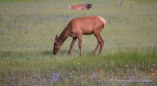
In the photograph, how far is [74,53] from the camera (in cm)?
1303

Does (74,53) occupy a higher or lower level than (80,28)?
lower

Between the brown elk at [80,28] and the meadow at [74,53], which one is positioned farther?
the brown elk at [80,28]

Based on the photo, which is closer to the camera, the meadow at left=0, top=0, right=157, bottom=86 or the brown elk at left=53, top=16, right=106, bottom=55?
the meadow at left=0, top=0, right=157, bottom=86

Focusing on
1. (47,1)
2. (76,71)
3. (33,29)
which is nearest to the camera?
(76,71)

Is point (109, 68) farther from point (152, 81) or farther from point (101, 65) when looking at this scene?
point (152, 81)

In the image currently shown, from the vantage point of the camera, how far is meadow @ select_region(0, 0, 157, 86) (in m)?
8.56

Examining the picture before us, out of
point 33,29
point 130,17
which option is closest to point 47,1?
point 130,17

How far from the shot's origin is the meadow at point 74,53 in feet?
28.1

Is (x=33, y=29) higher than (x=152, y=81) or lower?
lower

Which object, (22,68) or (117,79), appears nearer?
(117,79)

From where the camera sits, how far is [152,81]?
26.5 ft

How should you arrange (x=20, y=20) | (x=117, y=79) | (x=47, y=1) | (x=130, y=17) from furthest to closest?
(x=47, y=1) < (x=130, y=17) < (x=20, y=20) < (x=117, y=79)

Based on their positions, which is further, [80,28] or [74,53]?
[74,53]

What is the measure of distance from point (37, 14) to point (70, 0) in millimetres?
11213
